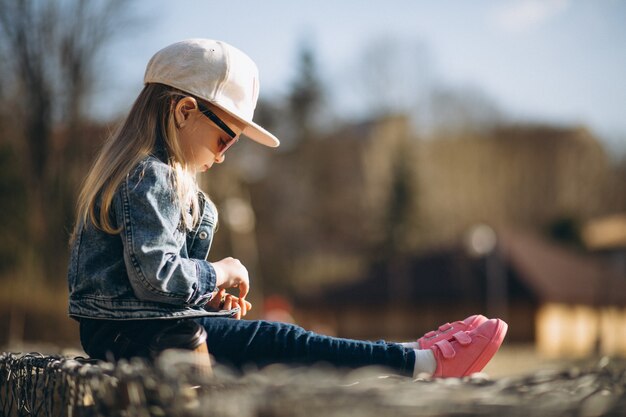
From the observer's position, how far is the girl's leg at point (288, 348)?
7.77ft

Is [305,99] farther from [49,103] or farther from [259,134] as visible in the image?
[259,134]

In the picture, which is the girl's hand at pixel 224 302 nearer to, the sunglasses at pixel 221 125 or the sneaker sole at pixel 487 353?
the sunglasses at pixel 221 125

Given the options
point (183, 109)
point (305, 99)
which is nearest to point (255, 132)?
point (183, 109)

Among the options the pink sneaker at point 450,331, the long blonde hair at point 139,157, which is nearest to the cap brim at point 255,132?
the long blonde hair at point 139,157

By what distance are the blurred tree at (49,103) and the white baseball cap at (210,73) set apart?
56.5ft

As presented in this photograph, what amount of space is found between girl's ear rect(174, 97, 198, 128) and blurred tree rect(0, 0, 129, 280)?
17.3 m

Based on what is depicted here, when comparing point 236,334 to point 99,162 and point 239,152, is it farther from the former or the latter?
point 239,152

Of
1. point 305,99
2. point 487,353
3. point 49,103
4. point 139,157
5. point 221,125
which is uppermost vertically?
point 305,99

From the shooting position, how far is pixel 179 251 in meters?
2.43

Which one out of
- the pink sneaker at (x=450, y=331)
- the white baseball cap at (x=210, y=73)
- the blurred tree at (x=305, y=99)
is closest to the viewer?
the pink sneaker at (x=450, y=331)

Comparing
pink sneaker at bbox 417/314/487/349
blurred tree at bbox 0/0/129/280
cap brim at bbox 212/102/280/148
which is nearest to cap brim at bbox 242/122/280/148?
cap brim at bbox 212/102/280/148

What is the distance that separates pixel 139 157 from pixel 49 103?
1840 cm

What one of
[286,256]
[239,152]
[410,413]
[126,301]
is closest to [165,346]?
[126,301]

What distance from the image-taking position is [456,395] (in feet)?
4.91
